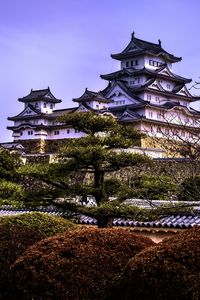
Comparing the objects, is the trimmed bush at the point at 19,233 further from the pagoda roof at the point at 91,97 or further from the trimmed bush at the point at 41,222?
the pagoda roof at the point at 91,97

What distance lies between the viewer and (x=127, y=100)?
39.2 meters

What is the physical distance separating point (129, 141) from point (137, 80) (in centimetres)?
3101

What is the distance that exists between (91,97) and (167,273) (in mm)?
35059

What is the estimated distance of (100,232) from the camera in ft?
19.7

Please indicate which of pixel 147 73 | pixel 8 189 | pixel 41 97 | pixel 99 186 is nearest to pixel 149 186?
pixel 99 186

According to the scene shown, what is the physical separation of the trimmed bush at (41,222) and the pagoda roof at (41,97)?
38.1m

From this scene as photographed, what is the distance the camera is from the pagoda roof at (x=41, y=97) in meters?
45.4

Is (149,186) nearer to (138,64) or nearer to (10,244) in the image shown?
(10,244)

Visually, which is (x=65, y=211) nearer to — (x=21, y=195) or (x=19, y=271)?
(x=21, y=195)

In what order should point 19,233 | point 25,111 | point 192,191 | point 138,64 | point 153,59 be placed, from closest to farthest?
point 19,233
point 192,191
point 138,64
point 153,59
point 25,111

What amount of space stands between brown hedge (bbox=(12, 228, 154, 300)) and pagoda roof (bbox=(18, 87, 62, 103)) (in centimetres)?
4000

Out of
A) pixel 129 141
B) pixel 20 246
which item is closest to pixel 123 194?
pixel 129 141

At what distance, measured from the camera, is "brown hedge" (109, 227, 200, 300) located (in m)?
4.33

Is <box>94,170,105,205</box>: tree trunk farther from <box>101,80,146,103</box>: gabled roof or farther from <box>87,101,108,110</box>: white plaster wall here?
<box>87,101,108,110</box>: white plaster wall
